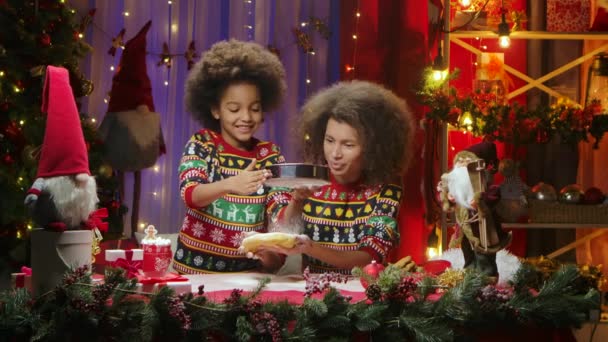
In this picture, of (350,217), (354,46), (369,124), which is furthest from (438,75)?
(350,217)

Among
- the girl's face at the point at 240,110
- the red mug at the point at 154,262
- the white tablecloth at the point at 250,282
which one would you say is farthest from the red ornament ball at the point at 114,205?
the red mug at the point at 154,262

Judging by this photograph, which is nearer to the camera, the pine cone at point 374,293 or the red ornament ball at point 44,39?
the pine cone at point 374,293

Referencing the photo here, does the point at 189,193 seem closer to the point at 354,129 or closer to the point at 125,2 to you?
the point at 354,129

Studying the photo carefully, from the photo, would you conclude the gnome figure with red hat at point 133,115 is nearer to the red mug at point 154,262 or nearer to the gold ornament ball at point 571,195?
the red mug at point 154,262

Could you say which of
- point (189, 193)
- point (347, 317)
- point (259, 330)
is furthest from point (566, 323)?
point (189, 193)

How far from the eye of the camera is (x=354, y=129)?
219cm

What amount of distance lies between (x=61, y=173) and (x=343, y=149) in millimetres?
849

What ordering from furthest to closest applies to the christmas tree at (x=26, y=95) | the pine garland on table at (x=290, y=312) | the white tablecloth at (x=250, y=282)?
the christmas tree at (x=26, y=95), the white tablecloth at (x=250, y=282), the pine garland on table at (x=290, y=312)

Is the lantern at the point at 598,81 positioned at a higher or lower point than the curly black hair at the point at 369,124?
higher

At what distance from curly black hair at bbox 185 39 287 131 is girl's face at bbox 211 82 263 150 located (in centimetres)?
3

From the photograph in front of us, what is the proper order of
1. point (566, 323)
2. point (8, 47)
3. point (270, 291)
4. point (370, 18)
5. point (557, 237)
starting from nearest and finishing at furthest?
point (566, 323), point (270, 291), point (8, 47), point (370, 18), point (557, 237)

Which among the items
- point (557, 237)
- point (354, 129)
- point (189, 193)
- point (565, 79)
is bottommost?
point (557, 237)

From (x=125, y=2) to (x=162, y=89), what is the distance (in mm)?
406

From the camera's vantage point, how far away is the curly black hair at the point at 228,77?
92.0 inches
